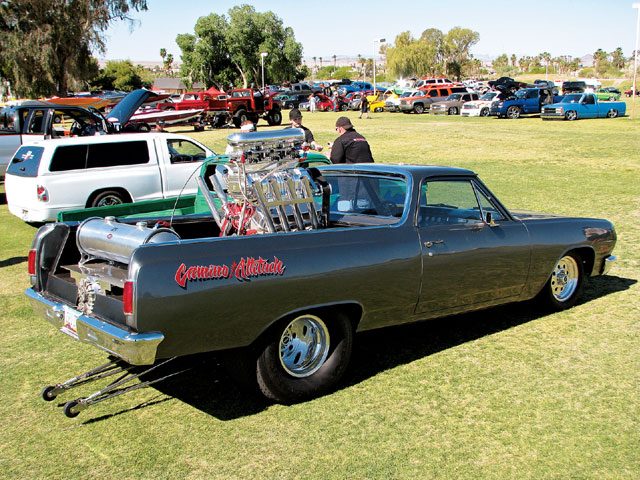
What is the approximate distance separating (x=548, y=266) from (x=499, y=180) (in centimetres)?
986

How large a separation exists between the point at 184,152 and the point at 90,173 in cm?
196

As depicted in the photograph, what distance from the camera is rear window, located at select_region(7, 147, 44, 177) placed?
11.1 m

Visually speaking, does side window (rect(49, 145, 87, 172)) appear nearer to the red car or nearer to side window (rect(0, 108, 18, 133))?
side window (rect(0, 108, 18, 133))

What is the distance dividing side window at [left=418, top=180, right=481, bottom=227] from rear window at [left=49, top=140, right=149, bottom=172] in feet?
23.9

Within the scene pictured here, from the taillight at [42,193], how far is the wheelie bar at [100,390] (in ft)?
20.6

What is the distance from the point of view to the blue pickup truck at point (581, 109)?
3597 centimetres

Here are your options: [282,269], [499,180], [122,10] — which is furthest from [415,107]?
[282,269]

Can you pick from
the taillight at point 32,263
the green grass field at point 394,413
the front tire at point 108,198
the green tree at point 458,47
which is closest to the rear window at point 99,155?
the front tire at point 108,198

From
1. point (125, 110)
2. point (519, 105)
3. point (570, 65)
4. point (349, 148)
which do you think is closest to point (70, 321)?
point (349, 148)

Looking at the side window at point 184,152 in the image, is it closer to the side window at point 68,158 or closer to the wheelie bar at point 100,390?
the side window at point 68,158

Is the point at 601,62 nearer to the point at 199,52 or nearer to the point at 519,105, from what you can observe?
the point at 199,52

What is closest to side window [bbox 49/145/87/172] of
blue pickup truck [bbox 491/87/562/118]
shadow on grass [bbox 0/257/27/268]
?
shadow on grass [bbox 0/257/27/268]

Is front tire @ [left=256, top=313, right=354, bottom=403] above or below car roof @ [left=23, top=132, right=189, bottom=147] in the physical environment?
below

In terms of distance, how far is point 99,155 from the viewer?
11.6 metres
